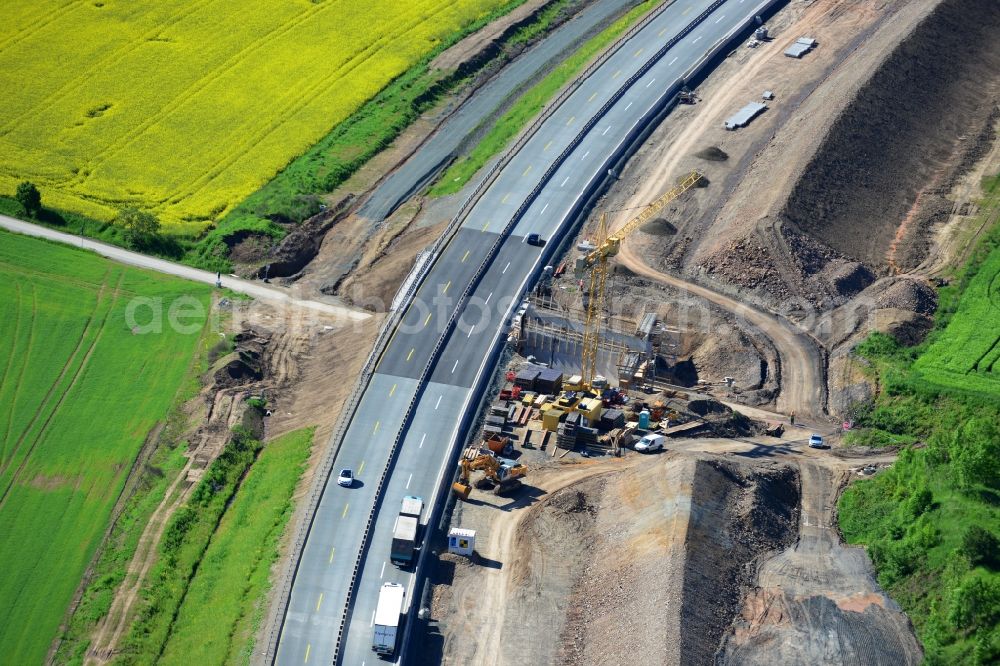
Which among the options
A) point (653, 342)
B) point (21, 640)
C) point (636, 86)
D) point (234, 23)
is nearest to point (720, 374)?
point (653, 342)

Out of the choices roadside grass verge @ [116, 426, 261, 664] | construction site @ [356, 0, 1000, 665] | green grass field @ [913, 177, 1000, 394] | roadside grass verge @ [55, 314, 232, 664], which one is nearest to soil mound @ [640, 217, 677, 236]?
construction site @ [356, 0, 1000, 665]

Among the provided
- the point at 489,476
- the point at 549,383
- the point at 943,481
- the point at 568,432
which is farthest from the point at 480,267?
the point at 943,481

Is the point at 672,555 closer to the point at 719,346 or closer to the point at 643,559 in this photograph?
the point at 643,559

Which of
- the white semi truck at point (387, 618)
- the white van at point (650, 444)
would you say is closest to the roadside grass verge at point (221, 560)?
Answer: the white semi truck at point (387, 618)

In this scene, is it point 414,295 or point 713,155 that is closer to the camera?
point 414,295

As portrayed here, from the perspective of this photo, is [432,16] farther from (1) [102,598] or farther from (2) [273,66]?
(1) [102,598]

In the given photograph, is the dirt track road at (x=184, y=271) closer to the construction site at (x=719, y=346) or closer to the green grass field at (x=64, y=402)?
the green grass field at (x=64, y=402)
